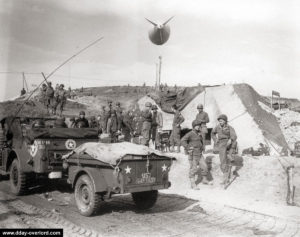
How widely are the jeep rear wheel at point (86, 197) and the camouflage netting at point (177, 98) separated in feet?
36.2

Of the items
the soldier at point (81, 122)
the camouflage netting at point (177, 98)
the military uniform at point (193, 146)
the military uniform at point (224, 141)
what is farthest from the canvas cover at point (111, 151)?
the camouflage netting at point (177, 98)

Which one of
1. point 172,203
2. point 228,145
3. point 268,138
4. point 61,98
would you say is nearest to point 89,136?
point 172,203

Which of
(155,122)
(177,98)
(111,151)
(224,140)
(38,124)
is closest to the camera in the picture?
(111,151)

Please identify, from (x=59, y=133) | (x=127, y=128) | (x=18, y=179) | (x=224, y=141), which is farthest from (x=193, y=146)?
(x=127, y=128)

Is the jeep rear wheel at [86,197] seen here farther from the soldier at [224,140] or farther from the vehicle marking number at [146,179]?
the soldier at [224,140]

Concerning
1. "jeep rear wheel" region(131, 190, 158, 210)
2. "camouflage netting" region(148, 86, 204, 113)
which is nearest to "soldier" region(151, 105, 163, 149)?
"camouflage netting" region(148, 86, 204, 113)

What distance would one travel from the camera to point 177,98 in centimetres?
1820

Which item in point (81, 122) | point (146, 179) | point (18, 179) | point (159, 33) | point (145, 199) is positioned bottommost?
point (145, 199)

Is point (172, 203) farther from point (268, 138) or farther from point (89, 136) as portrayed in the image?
point (268, 138)

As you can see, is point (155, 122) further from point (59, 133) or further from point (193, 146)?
point (59, 133)

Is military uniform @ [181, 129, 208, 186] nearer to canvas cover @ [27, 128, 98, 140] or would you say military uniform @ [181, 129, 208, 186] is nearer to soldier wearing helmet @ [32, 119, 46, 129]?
canvas cover @ [27, 128, 98, 140]

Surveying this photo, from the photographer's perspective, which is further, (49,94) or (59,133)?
(49,94)

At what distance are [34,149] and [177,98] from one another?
10.3m

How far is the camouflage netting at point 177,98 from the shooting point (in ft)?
58.4
